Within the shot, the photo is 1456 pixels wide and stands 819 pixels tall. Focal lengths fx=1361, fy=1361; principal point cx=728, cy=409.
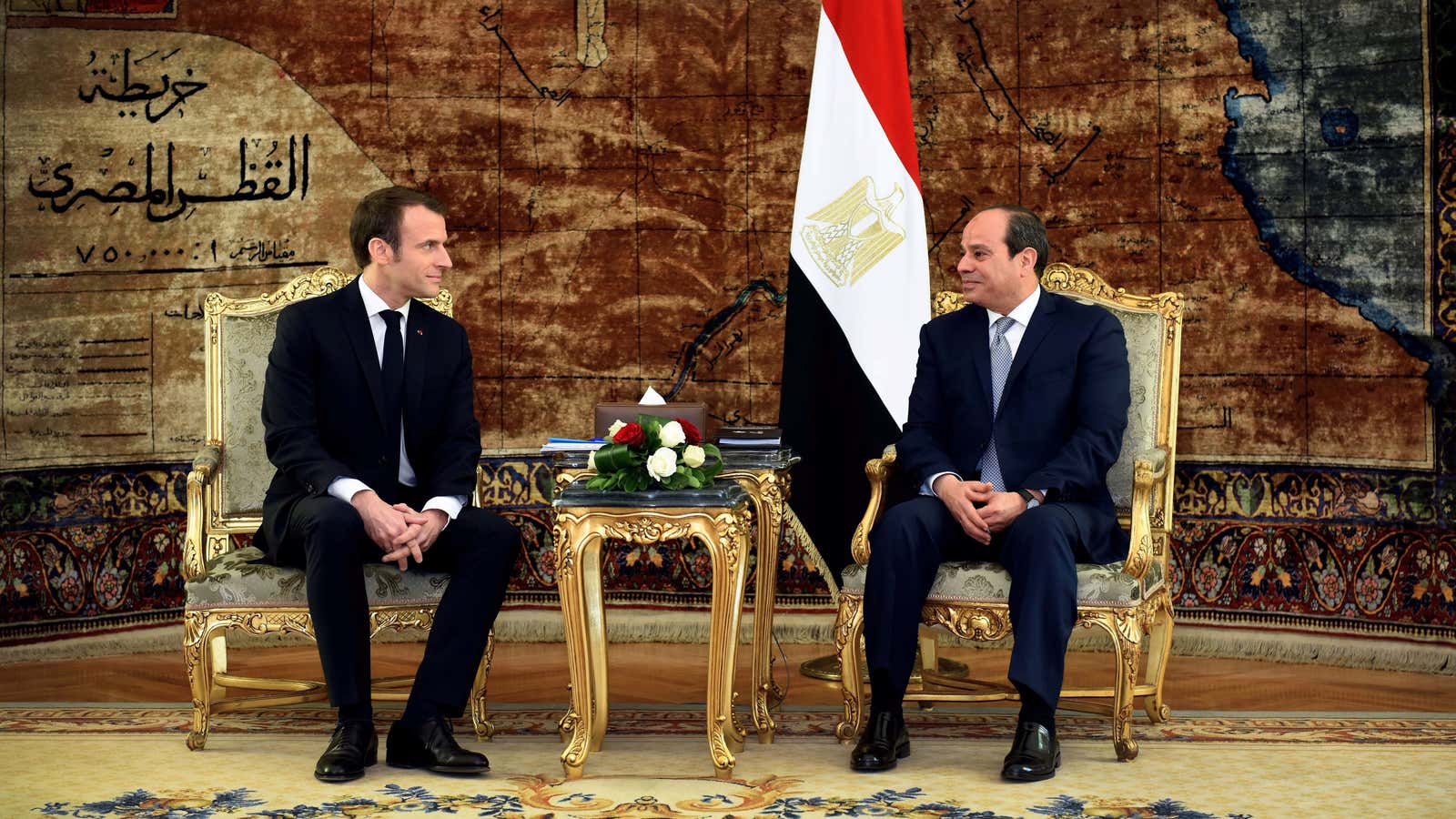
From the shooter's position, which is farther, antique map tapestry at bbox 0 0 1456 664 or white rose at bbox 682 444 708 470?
antique map tapestry at bbox 0 0 1456 664

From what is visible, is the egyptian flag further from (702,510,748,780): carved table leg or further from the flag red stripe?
(702,510,748,780): carved table leg

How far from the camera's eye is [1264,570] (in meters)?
5.41

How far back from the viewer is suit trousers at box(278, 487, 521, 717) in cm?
351

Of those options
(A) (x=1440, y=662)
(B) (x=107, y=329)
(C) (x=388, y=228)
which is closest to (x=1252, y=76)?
(A) (x=1440, y=662)

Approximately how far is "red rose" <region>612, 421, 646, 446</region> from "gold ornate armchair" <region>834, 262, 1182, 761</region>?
706 millimetres

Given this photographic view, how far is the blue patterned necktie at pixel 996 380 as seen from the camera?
3918 mm

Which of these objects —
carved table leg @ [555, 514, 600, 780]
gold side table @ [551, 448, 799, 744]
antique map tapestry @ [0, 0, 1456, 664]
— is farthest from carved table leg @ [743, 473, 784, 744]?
antique map tapestry @ [0, 0, 1456, 664]

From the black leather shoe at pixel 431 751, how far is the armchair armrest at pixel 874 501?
1152 millimetres

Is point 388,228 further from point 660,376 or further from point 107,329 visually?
point 107,329

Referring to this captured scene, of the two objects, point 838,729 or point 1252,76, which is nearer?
point 838,729

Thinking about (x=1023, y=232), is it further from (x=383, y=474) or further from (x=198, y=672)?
(x=198, y=672)

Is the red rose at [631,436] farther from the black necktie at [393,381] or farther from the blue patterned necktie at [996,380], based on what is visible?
the blue patterned necktie at [996,380]

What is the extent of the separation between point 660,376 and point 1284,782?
126 inches

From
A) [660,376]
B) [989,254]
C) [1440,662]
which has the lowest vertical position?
[1440,662]
